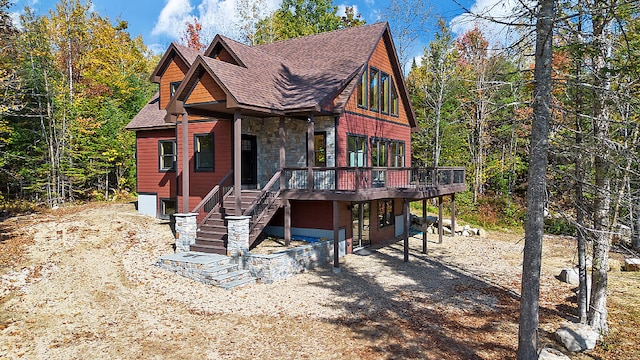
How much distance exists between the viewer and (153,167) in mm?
19938

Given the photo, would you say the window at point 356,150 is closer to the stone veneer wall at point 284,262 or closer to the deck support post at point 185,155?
the stone veneer wall at point 284,262

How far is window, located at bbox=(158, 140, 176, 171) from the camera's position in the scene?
19.4m

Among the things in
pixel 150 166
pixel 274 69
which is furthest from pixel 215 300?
pixel 150 166

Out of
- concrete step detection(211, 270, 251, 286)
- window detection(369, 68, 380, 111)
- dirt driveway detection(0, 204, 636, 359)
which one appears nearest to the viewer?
dirt driveway detection(0, 204, 636, 359)

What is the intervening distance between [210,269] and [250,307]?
99.2 inches

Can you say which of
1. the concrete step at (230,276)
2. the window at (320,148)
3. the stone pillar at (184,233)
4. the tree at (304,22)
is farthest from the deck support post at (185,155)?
the tree at (304,22)

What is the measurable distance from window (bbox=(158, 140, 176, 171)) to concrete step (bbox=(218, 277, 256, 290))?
9.65 m

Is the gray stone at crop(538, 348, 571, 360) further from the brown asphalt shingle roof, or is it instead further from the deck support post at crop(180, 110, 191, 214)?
the deck support post at crop(180, 110, 191, 214)

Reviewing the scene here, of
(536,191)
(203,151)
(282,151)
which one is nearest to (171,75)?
(203,151)

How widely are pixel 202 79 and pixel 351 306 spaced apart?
28.1ft

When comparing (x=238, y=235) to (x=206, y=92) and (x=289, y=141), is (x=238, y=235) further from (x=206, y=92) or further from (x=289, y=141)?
(x=289, y=141)

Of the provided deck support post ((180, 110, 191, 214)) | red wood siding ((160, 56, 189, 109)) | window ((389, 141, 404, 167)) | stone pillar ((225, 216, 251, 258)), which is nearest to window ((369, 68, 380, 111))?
window ((389, 141, 404, 167))

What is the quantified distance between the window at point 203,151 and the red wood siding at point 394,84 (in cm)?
614

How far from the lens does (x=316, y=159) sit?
15.8m
